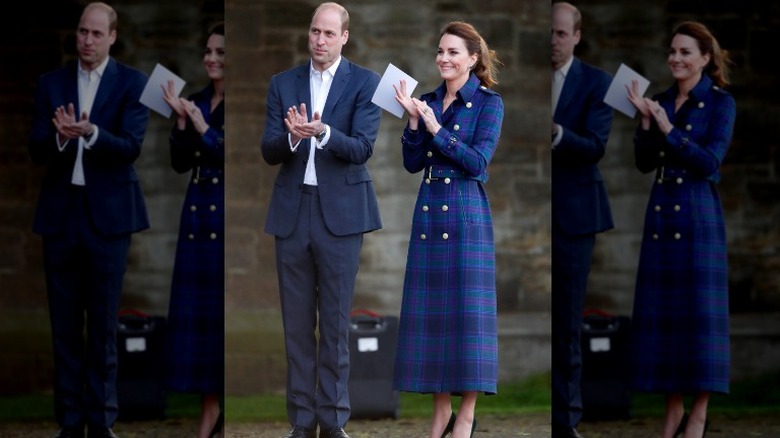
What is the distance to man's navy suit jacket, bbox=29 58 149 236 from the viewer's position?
719cm

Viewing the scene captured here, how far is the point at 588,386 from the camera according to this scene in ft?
24.1

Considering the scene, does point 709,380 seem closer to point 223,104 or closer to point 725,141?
point 725,141

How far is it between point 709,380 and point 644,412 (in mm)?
372

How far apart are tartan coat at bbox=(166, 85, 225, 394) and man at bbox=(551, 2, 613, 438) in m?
1.73

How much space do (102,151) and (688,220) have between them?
292cm

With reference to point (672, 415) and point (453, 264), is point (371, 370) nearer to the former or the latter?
point (453, 264)

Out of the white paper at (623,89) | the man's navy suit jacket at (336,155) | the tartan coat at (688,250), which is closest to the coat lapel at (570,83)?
the white paper at (623,89)

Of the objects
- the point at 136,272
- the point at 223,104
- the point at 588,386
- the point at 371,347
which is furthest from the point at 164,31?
the point at 588,386

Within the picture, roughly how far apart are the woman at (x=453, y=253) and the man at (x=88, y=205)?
1421mm

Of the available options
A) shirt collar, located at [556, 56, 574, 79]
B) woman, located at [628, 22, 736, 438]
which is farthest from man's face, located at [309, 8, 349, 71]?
woman, located at [628, 22, 736, 438]

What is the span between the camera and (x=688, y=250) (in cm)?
715

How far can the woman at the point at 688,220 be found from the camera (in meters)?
7.13

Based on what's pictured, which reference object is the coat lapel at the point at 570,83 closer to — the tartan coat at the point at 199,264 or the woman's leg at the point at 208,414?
the tartan coat at the point at 199,264

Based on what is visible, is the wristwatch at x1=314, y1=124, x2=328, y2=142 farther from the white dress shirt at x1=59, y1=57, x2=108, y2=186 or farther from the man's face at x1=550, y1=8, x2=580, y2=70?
the man's face at x1=550, y1=8, x2=580, y2=70
